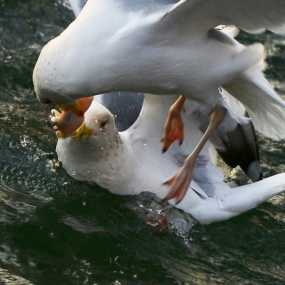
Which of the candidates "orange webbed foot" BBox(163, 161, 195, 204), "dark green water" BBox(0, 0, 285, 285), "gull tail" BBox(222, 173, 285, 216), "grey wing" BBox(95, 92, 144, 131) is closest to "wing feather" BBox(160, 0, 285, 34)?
"orange webbed foot" BBox(163, 161, 195, 204)

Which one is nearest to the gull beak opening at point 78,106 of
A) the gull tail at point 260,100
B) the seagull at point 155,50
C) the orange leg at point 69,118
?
the orange leg at point 69,118

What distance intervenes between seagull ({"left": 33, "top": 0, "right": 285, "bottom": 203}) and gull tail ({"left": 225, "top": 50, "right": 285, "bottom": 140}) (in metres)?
0.07

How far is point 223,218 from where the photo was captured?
5.77m

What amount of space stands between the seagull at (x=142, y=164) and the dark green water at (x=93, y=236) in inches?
3.5

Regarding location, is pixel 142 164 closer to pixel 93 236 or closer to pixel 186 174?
pixel 186 174

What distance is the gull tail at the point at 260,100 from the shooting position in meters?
5.43

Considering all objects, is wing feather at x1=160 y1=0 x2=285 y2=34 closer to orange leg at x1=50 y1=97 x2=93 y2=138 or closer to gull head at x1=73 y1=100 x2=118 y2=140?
orange leg at x1=50 y1=97 x2=93 y2=138

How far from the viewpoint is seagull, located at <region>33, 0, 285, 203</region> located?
4.53m

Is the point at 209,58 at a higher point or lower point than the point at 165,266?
higher

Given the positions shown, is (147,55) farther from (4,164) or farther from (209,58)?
(4,164)

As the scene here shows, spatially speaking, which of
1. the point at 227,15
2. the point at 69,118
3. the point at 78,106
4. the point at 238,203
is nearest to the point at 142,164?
the point at 238,203

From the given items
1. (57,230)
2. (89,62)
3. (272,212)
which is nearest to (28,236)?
(57,230)

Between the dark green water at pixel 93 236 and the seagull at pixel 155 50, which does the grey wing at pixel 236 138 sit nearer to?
the dark green water at pixel 93 236

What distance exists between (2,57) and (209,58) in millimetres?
2727
